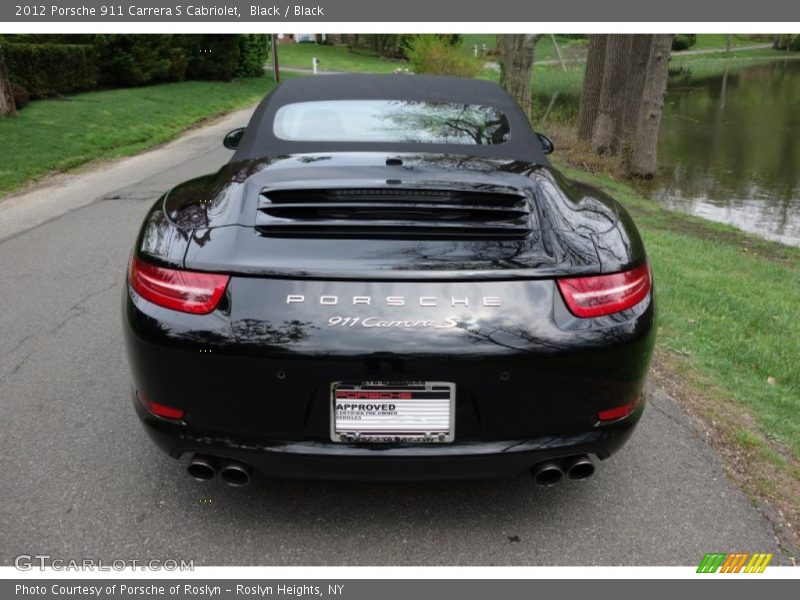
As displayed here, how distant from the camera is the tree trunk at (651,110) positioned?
14.2m

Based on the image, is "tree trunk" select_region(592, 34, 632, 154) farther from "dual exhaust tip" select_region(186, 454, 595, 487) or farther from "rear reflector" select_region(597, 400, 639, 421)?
"dual exhaust tip" select_region(186, 454, 595, 487)

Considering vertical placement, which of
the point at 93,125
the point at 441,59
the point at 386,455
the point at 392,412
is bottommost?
the point at 93,125

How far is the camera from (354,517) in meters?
2.82

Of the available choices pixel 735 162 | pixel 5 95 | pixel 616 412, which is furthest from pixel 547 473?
pixel 735 162

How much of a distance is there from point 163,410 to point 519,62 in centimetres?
1762

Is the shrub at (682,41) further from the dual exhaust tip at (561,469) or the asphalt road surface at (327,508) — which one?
the dual exhaust tip at (561,469)

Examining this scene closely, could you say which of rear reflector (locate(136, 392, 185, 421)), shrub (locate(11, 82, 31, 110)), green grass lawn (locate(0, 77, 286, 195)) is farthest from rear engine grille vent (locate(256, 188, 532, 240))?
shrub (locate(11, 82, 31, 110))

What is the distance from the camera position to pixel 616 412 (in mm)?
2531

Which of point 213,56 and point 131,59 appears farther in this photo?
point 213,56

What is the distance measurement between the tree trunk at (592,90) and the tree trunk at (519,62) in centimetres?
192

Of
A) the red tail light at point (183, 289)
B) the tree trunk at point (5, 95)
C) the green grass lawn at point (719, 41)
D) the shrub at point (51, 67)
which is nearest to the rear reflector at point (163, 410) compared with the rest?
the red tail light at point (183, 289)

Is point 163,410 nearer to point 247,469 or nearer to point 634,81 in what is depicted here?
point 247,469

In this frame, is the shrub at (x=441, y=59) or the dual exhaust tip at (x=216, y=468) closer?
the dual exhaust tip at (x=216, y=468)

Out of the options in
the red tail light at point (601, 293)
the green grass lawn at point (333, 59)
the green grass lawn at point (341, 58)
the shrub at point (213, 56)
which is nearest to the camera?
the red tail light at point (601, 293)
